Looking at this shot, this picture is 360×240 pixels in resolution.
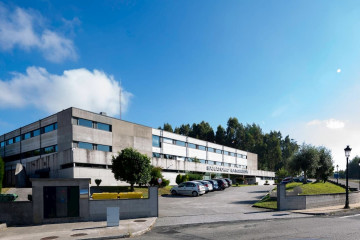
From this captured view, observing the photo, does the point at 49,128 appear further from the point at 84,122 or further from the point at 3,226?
the point at 3,226

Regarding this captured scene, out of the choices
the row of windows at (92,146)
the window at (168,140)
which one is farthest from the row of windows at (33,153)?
the window at (168,140)

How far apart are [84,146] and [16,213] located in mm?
23778

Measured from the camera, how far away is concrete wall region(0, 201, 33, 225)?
14578 mm

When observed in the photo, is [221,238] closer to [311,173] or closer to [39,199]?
[39,199]

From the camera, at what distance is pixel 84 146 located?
1501 inches

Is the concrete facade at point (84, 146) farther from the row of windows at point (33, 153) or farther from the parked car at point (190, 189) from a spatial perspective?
the parked car at point (190, 189)

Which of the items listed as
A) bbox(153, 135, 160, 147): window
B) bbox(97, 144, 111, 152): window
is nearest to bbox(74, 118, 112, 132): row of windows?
bbox(97, 144, 111, 152): window

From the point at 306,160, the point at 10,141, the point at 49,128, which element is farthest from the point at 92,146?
the point at 306,160

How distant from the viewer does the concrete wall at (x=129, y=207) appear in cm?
1580

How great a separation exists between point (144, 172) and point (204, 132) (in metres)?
74.1

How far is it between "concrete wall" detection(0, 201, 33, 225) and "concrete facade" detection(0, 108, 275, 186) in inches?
810

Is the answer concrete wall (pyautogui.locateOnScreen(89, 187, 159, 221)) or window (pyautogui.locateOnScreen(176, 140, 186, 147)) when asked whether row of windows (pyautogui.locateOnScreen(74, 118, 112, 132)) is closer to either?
window (pyautogui.locateOnScreen(176, 140, 186, 147))

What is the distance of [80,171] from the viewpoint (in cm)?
3566

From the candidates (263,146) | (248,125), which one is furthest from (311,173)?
(248,125)
